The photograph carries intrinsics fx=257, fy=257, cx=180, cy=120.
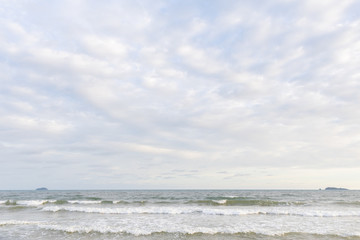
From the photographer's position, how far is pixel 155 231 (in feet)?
47.7

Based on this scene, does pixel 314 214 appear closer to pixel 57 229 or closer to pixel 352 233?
pixel 352 233

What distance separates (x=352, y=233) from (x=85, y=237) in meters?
14.3

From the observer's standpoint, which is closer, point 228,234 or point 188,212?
point 228,234

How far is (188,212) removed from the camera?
79.2 feet

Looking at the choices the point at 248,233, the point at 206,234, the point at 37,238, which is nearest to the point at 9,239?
the point at 37,238

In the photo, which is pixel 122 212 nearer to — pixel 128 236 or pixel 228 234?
pixel 128 236

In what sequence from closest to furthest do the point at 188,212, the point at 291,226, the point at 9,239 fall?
the point at 9,239
the point at 291,226
the point at 188,212

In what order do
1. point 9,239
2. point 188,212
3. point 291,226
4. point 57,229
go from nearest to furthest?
point 9,239
point 57,229
point 291,226
point 188,212

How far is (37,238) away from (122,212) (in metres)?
11.7

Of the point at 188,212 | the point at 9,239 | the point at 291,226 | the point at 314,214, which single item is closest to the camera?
the point at 9,239

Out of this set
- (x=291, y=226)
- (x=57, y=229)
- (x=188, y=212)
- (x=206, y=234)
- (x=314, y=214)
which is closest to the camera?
(x=206, y=234)

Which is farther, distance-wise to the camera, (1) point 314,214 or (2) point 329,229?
(1) point 314,214

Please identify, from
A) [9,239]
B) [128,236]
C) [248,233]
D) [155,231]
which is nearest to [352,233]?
[248,233]

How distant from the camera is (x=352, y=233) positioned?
13945mm
